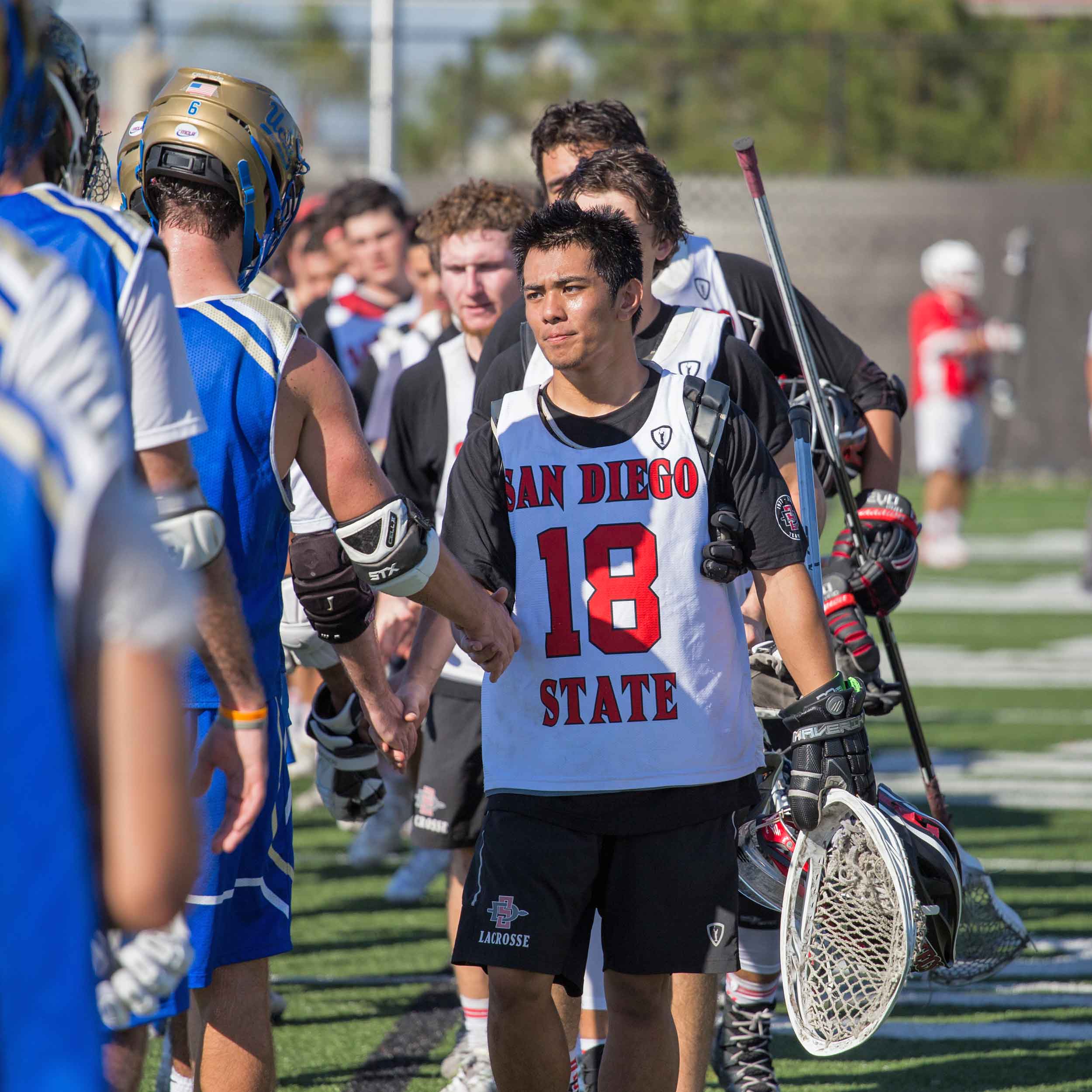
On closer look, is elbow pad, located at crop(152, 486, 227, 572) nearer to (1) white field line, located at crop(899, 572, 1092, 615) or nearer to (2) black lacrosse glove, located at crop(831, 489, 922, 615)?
(2) black lacrosse glove, located at crop(831, 489, 922, 615)

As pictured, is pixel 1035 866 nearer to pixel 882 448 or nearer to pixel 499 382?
pixel 882 448

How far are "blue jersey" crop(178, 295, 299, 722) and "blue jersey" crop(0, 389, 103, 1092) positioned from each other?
1.38 metres

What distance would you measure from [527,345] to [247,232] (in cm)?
89

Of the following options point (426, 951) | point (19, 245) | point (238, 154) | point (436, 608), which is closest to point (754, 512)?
point (436, 608)

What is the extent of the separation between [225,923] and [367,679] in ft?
1.73

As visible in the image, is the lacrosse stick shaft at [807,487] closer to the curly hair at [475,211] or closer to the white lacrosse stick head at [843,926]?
the white lacrosse stick head at [843,926]

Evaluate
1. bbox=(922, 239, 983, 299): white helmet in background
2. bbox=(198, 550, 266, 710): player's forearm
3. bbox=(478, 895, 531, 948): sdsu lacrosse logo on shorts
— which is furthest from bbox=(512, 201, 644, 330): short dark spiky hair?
bbox=(922, 239, 983, 299): white helmet in background

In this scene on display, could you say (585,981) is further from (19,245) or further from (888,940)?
(19,245)

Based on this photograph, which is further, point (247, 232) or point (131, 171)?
point (131, 171)

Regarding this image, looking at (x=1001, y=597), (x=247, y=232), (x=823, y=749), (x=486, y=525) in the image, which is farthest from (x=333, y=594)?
(x=1001, y=597)

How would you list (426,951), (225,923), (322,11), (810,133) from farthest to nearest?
(322,11) < (810,133) < (426,951) < (225,923)

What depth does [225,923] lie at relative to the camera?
9.32ft

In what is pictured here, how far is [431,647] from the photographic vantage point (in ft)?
11.1

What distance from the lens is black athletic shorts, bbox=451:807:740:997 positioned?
10.3ft
